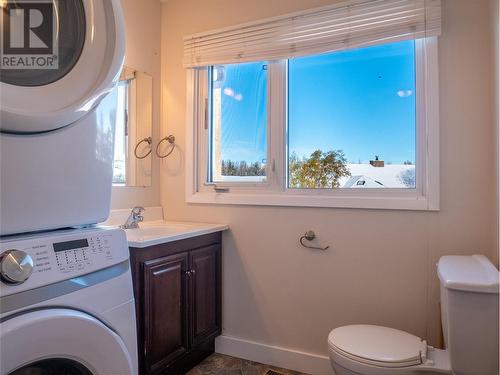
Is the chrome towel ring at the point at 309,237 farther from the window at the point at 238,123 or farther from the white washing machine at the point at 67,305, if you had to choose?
the white washing machine at the point at 67,305

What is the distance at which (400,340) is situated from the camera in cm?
148

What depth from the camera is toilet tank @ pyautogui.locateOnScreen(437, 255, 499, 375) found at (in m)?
1.20

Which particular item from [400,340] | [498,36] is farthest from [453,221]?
[498,36]

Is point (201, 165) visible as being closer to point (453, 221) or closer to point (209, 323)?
point (209, 323)

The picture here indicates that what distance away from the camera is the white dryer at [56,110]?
75 cm

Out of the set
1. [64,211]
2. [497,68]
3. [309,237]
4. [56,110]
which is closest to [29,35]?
[56,110]

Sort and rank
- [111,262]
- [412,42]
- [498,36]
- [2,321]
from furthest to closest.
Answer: [412,42], [498,36], [111,262], [2,321]

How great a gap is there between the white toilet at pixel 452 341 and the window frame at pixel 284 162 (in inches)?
17.0

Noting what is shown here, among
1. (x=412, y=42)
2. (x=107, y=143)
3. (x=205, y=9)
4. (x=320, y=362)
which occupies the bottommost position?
(x=320, y=362)

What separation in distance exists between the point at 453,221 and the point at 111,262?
1.60m

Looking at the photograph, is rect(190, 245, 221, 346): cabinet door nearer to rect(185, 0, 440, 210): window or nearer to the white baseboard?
the white baseboard

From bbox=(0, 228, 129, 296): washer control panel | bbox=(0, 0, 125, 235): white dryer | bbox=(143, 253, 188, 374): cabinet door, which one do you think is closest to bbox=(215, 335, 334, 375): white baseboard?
bbox=(143, 253, 188, 374): cabinet door

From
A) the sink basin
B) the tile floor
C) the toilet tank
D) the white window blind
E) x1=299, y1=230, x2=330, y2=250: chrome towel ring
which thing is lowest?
the tile floor

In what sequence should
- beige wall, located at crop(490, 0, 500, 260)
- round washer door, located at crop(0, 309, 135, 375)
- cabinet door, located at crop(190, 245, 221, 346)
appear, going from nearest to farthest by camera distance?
round washer door, located at crop(0, 309, 135, 375) → beige wall, located at crop(490, 0, 500, 260) → cabinet door, located at crop(190, 245, 221, 346)
